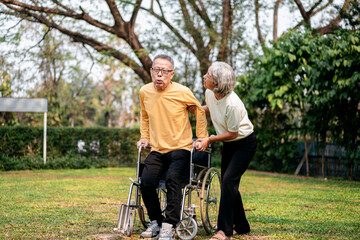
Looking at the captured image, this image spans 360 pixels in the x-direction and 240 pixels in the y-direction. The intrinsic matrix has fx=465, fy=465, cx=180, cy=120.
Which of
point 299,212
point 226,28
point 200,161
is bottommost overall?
point 299,212

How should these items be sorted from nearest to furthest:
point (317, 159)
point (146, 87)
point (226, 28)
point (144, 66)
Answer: point (146, 87)
point (317, 159)
point (226, 28)
point (144, 66)

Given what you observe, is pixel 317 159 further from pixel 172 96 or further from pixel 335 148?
pixel 172 96

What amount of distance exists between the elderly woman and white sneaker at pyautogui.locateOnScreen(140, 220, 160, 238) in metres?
0.59

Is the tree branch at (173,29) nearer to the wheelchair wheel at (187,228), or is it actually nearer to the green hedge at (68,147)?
A: the green hedge at (68,147)

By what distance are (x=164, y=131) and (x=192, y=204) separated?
0.73 meters

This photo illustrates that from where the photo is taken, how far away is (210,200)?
4594 millimetres

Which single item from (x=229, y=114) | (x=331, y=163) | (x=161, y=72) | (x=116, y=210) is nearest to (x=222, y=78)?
(x=229, y=114)

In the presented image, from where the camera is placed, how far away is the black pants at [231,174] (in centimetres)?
421

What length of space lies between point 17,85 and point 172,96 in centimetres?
1547

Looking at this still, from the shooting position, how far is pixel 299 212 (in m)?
6.27

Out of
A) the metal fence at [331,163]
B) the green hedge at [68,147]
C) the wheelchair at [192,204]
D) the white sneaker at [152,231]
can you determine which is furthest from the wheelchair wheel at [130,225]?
the green hedge at [68,147]

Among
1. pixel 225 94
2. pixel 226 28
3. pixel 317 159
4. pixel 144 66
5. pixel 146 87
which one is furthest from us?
pixel 144 66

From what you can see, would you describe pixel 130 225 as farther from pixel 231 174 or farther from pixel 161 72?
pixel 161 72

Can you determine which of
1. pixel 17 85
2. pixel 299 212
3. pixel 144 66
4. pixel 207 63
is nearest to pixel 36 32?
pixel 17 85
